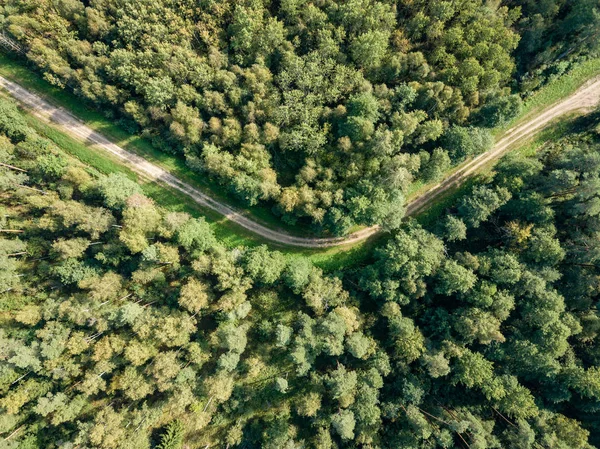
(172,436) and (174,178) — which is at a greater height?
(174,178)

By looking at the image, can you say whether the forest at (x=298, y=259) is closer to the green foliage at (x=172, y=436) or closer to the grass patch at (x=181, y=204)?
the green foliage at (x=172, y=436)

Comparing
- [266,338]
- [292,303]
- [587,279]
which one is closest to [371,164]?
[292,303]

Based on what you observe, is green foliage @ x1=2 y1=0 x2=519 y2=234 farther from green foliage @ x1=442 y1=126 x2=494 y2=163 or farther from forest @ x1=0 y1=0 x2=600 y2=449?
green foliage @ x1=442 y1=126 x2=494 y2=163

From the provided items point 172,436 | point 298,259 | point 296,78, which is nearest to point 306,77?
point 296,78

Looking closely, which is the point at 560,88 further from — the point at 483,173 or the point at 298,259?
the point at 298,259

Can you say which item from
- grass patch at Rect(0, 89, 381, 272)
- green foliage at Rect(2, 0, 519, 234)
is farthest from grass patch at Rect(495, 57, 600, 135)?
grass patch at Rect(0, 89, 381, 272)
